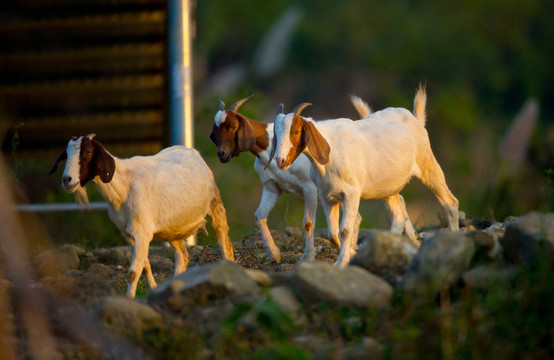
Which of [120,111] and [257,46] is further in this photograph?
[257,46]

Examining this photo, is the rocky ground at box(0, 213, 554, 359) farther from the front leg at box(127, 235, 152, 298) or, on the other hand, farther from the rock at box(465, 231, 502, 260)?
the front leg at box(127, 235, 152, 298)

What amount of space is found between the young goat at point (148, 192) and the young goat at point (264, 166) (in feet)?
1.19

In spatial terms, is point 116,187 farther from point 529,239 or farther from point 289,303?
point 529,239

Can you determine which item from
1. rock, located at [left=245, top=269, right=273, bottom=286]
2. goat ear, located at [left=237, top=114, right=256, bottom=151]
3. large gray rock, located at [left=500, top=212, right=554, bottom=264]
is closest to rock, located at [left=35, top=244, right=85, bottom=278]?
goat ear, located at [left=237, top=114, right=256, bottom=151]

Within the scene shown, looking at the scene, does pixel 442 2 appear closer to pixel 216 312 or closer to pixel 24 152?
pixel 24 152

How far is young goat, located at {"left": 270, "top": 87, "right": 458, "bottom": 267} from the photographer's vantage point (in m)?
7.85

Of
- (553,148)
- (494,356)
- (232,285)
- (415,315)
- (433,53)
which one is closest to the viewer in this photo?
(494,356)

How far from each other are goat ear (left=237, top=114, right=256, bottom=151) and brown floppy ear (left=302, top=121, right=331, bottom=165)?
1.20 m

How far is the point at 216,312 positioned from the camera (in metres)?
5.79

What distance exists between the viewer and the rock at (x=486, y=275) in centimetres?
589

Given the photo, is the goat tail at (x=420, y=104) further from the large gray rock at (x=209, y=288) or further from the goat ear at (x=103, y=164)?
the large gray rock at (x=209, y=288)

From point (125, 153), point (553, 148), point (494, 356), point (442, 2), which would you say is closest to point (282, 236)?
point (125, 153)

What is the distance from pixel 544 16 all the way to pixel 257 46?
39.0ft

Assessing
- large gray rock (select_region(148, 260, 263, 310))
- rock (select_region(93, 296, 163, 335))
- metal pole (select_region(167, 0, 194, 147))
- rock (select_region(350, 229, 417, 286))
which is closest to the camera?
rock (select_region(93, 296, 163, 335))
